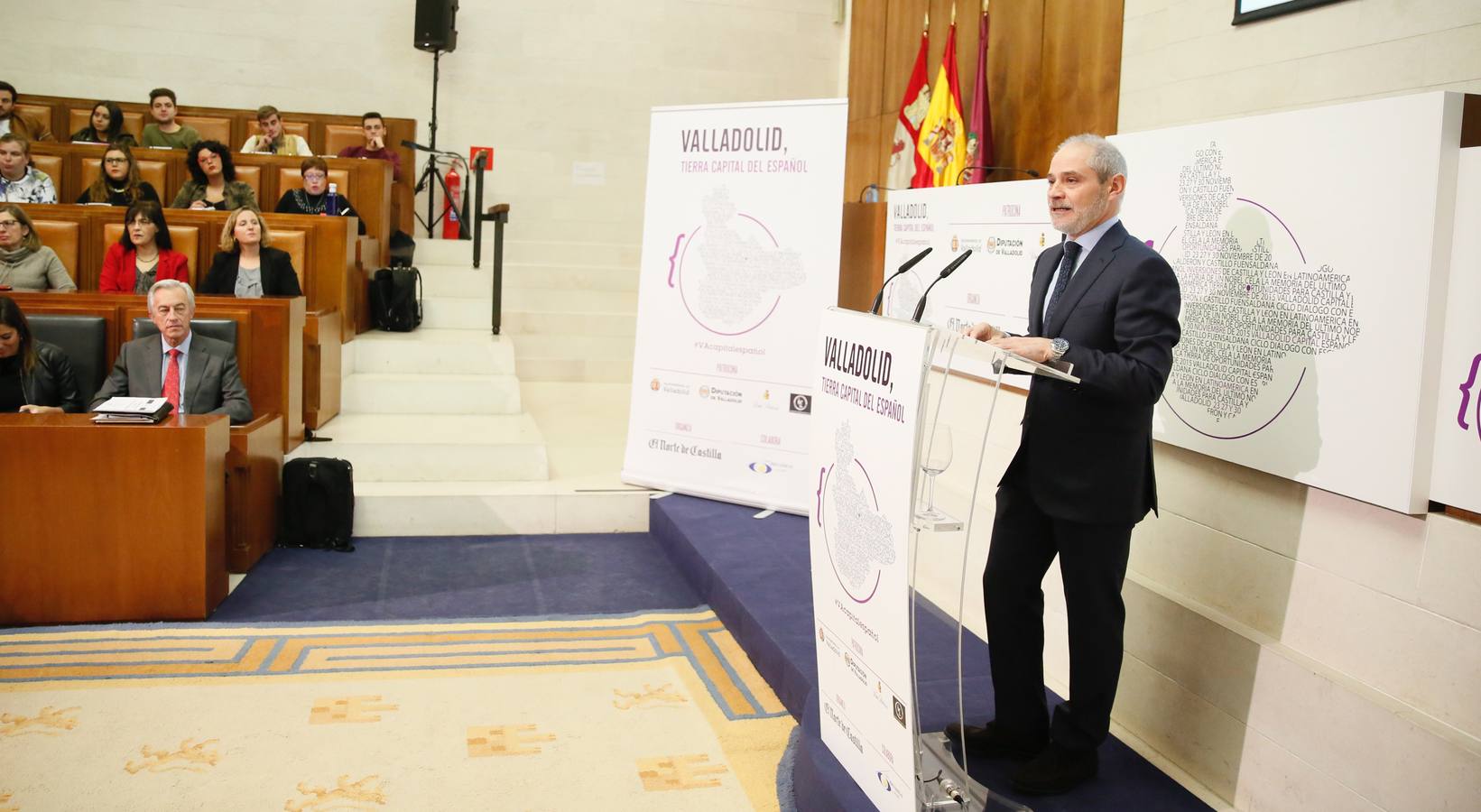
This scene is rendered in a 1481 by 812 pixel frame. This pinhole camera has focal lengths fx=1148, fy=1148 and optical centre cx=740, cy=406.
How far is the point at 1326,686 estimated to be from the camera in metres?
2.10

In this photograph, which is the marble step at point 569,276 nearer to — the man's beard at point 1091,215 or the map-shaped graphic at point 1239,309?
the map-shaped graphic at point 1239,309

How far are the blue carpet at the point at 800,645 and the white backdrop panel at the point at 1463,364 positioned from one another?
0.83m

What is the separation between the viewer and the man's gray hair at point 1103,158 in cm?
206

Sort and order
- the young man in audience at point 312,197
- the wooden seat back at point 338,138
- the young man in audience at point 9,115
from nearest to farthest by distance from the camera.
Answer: the young man in audience at point 312,197 < the young man in audience at point 9,115 < the wooden seat back at point 338,138

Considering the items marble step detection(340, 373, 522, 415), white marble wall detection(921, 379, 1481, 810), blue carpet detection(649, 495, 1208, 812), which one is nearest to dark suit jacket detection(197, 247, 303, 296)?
marble step detection(340, 373, 522, 415)

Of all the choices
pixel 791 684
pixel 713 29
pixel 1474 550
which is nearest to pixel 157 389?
pixel 791 684

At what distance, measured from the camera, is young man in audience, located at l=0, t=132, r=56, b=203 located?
229 inches

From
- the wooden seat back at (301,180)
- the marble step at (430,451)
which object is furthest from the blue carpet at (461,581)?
the wooden seat back at (301,180)

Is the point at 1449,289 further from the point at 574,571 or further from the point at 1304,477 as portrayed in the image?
the point at 574,571

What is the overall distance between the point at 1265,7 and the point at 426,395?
4152 mm

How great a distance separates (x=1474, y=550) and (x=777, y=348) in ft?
9.34

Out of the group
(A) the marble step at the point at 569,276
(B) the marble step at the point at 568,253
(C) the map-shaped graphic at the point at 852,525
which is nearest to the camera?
(C) the map-shaped graphic at the point at 852,525

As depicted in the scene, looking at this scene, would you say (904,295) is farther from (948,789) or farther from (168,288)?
(168,288)

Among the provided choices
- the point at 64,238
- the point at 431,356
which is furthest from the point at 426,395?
the point at 64,238
